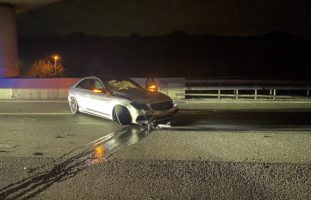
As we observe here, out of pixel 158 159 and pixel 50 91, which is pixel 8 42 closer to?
pixel 50 91

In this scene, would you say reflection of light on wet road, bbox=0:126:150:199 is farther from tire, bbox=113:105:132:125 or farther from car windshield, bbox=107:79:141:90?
car windshield, bbox=107:79:141:90

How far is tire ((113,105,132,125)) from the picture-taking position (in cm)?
1368

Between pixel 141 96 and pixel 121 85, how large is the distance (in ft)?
4.73

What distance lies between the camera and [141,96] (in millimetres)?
13750

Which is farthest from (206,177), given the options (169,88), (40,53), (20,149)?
(40,53)

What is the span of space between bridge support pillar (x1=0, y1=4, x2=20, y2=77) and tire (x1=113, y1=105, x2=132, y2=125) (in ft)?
84.6

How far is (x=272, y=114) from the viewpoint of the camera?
54.9 ft

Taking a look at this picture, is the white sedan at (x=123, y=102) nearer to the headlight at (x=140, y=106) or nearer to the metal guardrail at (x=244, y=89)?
the headlight at (x=140, y=106)

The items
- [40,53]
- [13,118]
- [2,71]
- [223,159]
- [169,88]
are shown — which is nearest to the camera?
[223,159]

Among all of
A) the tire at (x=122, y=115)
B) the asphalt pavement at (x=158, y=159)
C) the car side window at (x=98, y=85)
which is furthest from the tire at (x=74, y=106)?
the tire at (x=122, y=115)

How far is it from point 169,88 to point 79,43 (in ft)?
431

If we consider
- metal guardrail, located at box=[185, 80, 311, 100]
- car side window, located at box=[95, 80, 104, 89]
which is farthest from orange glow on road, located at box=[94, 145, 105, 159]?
metal guardrail, located at box=[185, 80, 311, 100]

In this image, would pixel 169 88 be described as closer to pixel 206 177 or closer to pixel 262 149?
pixel 262 149

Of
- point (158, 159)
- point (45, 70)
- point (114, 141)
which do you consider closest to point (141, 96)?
point (114, 141)
